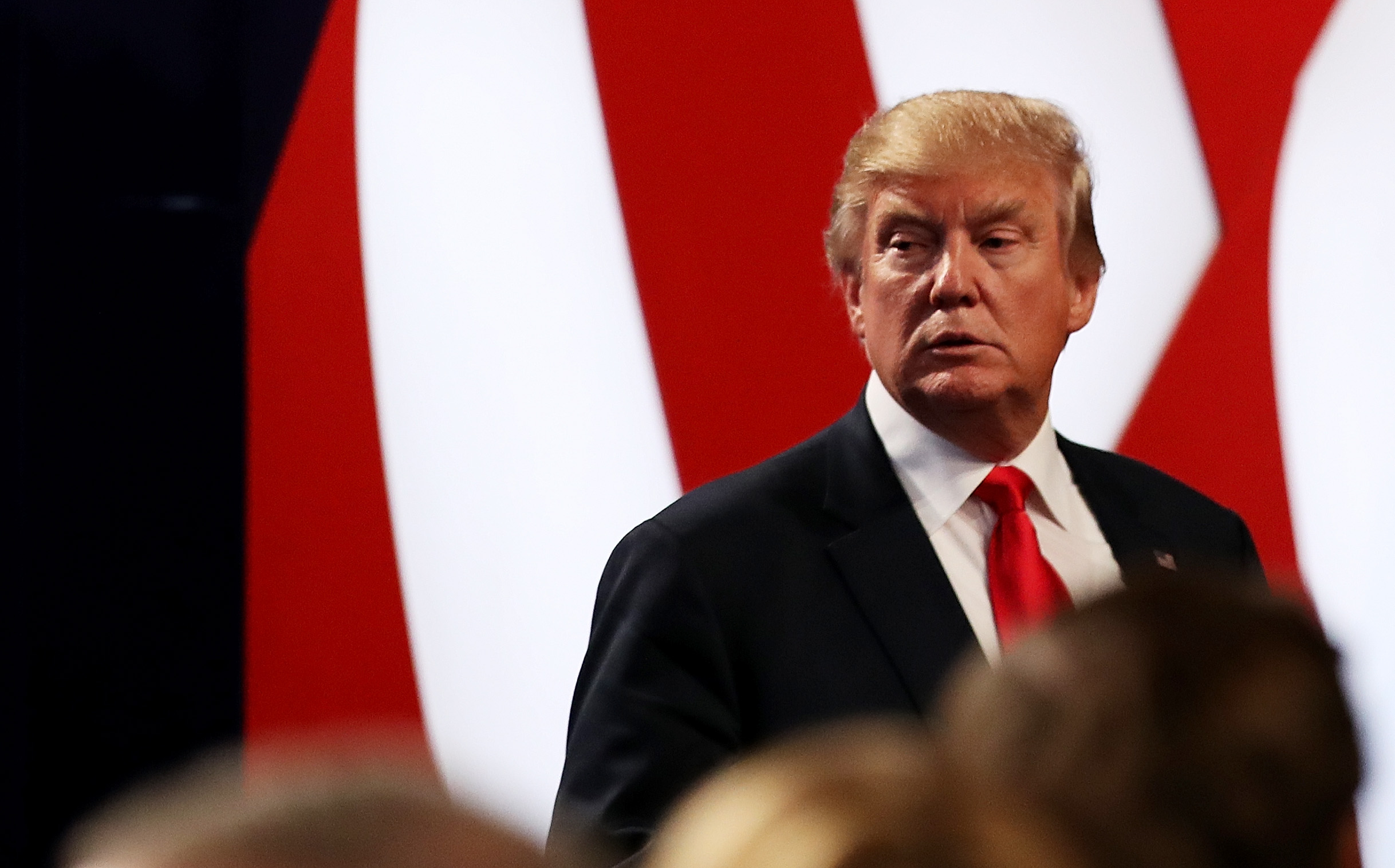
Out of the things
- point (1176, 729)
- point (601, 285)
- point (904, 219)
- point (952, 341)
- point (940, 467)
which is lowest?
point (1176, 729)

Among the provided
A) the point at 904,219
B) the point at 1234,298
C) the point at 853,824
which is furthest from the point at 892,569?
the point at 853,824

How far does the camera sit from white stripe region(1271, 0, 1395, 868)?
1746mm

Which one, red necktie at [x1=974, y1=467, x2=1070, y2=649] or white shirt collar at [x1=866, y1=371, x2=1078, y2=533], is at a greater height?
white shirt collar at [x1=866, y1=371, x2=1078, y2=533]

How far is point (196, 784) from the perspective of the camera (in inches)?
15.0

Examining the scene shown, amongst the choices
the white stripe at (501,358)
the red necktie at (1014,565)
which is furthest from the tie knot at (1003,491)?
the white stripe at (501,358)

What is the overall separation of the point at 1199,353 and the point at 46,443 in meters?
1.32

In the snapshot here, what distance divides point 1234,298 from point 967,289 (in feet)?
1.96

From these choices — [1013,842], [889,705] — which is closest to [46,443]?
[889,705]

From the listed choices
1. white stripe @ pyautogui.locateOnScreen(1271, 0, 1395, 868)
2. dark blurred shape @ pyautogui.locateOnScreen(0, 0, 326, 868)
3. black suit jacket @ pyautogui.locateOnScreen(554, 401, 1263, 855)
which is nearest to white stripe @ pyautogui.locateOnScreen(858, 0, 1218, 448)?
white stripe @ pyautogui.locateOnScreen(1271, 0, 1395, 868)

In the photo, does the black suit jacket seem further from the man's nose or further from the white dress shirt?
the man's nose

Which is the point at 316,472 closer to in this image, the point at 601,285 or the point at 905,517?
the point at 601,285

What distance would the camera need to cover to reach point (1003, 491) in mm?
1320

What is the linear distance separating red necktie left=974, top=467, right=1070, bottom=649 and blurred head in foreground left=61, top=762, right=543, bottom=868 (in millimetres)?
889

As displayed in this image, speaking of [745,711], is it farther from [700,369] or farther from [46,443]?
[46,443]
